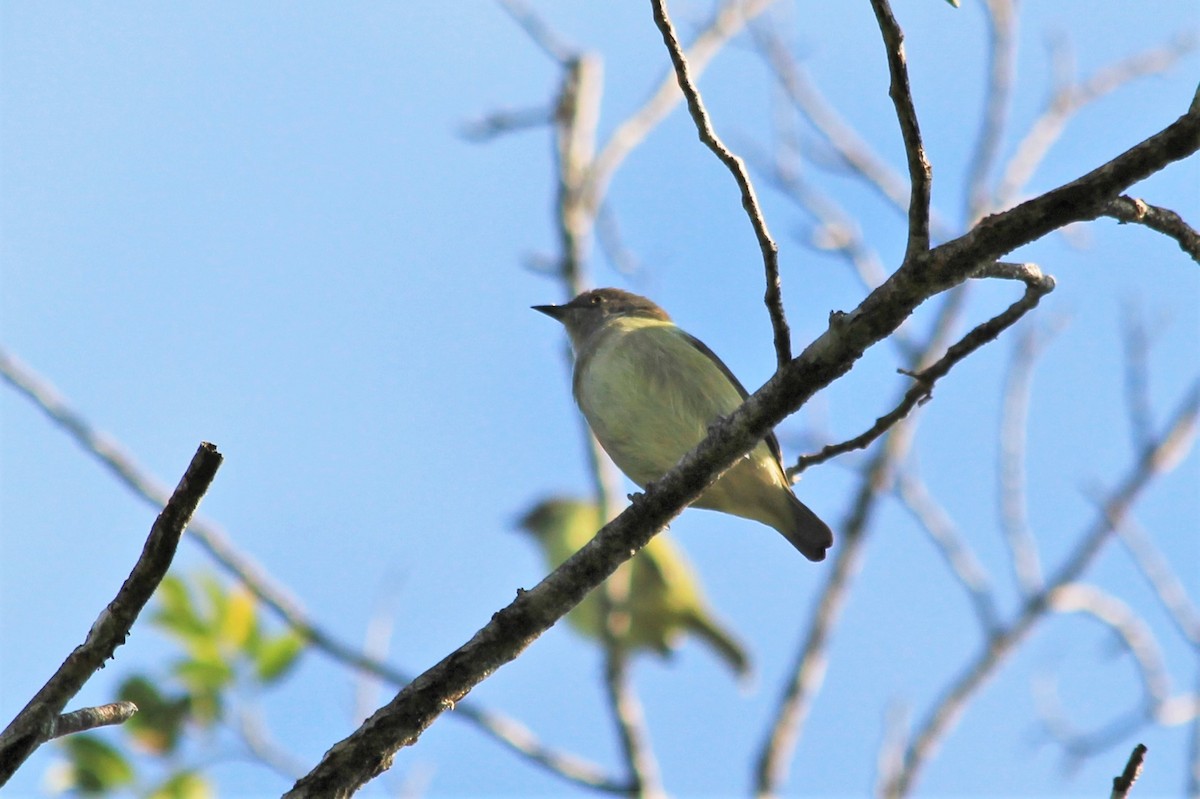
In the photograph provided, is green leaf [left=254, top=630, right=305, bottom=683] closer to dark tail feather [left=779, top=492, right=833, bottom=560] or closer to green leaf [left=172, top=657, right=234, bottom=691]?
green leaf [left=172, top=657, right=234, bottom=691]

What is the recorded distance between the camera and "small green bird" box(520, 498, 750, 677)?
10070 mm

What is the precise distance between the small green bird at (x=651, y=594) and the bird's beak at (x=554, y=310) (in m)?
1.77

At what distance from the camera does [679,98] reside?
1223 centimetres

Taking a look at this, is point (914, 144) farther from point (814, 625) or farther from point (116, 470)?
point (814, 625)

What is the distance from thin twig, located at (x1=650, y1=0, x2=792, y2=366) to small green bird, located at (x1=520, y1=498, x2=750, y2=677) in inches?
251

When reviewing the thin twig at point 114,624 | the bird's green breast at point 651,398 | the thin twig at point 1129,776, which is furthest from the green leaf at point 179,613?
the thin twig at point 1129,776

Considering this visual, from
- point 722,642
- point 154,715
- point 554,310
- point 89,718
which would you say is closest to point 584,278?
point 554,310

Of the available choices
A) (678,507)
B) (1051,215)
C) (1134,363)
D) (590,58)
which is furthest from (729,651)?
(1051,215)

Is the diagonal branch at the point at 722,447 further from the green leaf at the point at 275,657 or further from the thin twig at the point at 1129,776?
the green leaf at the point at 275,657

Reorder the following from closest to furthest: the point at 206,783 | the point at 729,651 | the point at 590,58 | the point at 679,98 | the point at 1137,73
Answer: the point at 206,783 < the point at 729,651 < the point at 590,58 < the point at 679,98 < the point at 1137,73

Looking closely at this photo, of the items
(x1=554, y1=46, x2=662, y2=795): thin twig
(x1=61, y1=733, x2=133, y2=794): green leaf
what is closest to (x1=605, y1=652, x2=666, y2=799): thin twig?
(x1=554, y1=46, x2=662, y2=795): thin twig

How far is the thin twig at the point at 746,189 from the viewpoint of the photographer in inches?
141

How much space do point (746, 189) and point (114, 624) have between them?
2.05 m

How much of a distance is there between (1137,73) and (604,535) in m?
12.8
